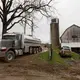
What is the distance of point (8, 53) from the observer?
1588cm

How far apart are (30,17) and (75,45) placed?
43.7 feet

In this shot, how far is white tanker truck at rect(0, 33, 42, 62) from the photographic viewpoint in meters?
15.7

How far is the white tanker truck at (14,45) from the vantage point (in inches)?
618

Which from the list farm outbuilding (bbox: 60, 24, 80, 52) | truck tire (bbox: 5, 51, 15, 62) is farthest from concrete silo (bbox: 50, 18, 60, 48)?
truck tire (bbox: 5, 51, 15, 62)

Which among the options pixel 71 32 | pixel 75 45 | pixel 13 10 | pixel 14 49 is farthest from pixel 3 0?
pixel 71 32

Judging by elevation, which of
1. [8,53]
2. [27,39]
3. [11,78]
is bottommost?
[11,78]

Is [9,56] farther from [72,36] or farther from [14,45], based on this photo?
[72,36]

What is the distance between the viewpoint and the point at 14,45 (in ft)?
55.9

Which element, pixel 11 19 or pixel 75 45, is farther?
pixel 75 45

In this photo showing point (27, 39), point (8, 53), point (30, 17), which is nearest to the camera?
point (8, 53)

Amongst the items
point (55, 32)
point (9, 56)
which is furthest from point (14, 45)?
point (55, 32)

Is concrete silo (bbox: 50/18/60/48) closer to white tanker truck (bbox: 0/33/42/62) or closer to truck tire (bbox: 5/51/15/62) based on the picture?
white tanker truck (bbox: 0/33/42/62)

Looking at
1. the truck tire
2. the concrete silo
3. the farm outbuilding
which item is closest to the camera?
the truck tire

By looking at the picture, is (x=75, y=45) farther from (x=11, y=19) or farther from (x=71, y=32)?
(x=11, y=19)
